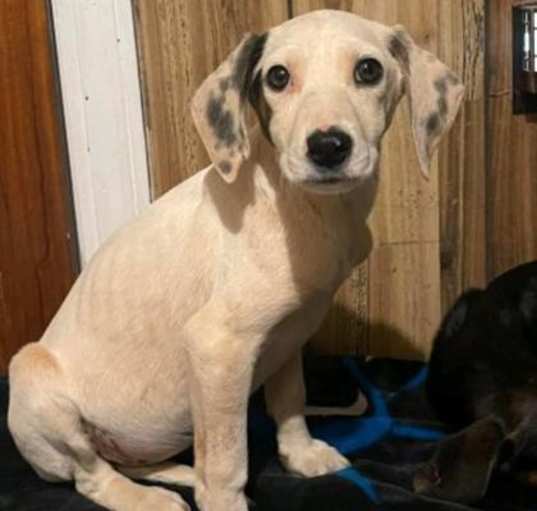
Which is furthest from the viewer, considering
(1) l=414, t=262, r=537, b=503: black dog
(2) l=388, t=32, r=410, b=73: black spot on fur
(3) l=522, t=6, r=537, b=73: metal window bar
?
(3) l=522, t=6, r=537, b=73: metal window bar

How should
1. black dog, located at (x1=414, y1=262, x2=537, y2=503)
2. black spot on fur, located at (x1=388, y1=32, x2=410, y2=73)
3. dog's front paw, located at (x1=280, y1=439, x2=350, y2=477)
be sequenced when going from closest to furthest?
black spot on fur, located at (x1=388, y1=32, x2=410, y2=73) → black dog, located at (x1=414, y1=262, x2=537, y2=503) → dog's front paw, located at (x1=280, y1=439, x2=350, y2=477)

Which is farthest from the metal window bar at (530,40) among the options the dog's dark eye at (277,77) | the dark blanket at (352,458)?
the dog's dark eye at (277,77)

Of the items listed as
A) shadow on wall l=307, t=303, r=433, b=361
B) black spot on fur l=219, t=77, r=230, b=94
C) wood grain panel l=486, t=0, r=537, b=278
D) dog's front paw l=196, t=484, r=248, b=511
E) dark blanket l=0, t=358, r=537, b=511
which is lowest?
dark blanket l=0, t=358, r=537, b=511

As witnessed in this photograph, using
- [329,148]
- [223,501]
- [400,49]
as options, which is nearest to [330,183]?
[329,148]

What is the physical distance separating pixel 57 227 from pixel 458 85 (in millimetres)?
1240

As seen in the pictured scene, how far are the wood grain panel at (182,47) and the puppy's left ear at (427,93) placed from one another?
2.24 ft

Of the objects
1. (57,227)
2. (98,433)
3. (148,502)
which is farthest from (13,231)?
(148,502)

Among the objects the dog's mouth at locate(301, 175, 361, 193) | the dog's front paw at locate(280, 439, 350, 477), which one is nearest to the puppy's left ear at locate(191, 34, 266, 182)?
the dog's mouth at locate(301, 175, 361, 193)

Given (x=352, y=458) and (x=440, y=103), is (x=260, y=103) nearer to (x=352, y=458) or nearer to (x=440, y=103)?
(x=440, y=103)

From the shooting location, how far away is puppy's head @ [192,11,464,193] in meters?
1.39

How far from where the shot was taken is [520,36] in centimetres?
215

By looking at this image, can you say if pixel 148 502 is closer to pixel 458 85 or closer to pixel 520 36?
pixel 458 85

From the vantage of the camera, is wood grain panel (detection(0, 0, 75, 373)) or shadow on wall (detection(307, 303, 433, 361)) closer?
wood grain panel (detection(0, 0, 75, 373))

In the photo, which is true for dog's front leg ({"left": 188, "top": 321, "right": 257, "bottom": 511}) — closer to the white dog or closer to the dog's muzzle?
the white dog
